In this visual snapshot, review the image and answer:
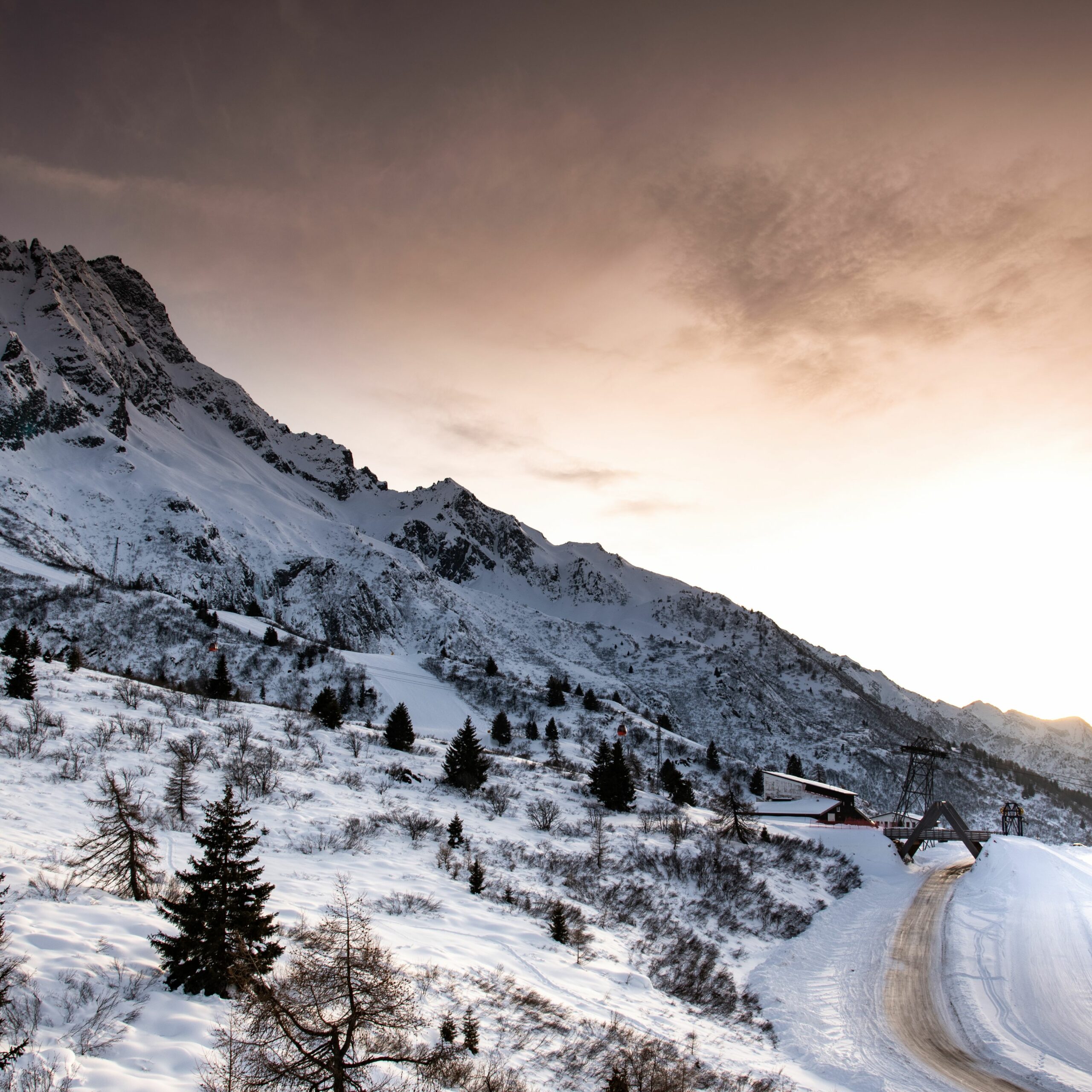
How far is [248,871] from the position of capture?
395 inches

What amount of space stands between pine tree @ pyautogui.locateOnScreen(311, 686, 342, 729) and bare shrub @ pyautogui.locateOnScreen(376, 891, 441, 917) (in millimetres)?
28427

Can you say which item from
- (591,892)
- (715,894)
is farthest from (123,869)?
(715,894)

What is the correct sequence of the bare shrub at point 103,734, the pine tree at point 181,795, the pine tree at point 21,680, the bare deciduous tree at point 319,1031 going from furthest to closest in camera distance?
the pine tree at point 21,680 < the bare shrub at point 103,734 < the pine tree at point 181,795 < the bare deciduous tree at point 319,1031

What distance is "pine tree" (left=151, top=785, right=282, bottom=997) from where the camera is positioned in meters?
9.58

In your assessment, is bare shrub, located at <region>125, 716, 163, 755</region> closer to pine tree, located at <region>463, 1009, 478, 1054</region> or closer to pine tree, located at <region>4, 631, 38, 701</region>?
pine tree, located at <region>4, 631, 38, 701</region>

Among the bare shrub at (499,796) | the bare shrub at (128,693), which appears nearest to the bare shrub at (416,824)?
the bare shrub at (499,796)

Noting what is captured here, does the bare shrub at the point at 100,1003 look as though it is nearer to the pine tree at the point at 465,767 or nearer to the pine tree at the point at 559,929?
the pine tree at the point at 559,929

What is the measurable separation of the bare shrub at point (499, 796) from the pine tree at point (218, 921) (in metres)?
23.1

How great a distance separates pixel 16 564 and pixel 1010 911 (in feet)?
327

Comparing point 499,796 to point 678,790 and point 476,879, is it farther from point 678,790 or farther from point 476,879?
point 678,790

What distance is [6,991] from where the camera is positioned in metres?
7.66

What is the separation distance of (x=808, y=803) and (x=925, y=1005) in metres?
42.4

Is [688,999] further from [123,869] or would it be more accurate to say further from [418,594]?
[418,594]

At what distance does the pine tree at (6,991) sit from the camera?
598 cm
